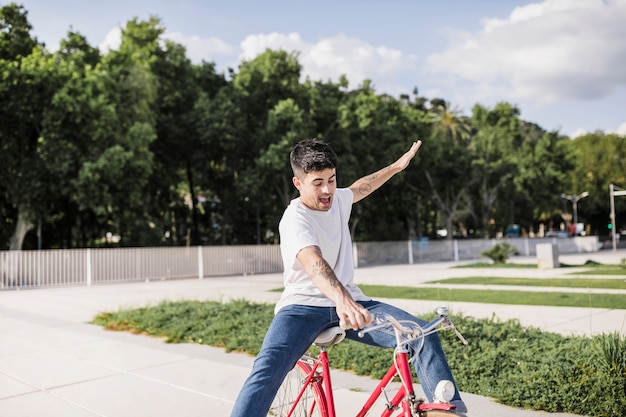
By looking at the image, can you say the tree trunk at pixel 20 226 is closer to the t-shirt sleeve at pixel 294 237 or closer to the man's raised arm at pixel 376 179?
the man's raised arm at pixel 376 179

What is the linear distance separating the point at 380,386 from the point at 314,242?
73 cm

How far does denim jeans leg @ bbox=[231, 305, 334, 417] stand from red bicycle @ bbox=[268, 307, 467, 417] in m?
0.11

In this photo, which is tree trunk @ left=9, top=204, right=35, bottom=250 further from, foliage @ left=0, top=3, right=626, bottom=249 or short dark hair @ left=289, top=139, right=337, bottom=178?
short dark hair @ left=289, top=139, right=337, bottom=178

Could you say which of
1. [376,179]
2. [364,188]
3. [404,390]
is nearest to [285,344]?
[404,390]

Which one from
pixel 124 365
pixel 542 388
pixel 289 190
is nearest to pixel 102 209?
pixel 289 190

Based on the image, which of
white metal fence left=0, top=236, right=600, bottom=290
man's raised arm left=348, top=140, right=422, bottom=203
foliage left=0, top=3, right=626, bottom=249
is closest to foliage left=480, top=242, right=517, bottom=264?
white metal fence left=0, top=236, right=600, bottom=290

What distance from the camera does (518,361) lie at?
548 cm

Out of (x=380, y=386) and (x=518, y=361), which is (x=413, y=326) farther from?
(x=518, y=361)

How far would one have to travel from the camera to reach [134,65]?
96.0 ft

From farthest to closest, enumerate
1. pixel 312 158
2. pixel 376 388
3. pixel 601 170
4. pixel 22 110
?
pixel 601 170, pixel 22 110, pixel 312 158, pixel 376 388

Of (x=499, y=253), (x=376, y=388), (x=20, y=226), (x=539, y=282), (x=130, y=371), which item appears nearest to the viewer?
(x=376, y=388)

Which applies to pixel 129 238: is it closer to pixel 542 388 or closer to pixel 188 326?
pixel 188 326

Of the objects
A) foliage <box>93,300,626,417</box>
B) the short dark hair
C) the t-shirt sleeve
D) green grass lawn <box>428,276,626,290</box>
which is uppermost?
A: the short dark hair

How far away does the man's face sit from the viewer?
2957 millimetres
